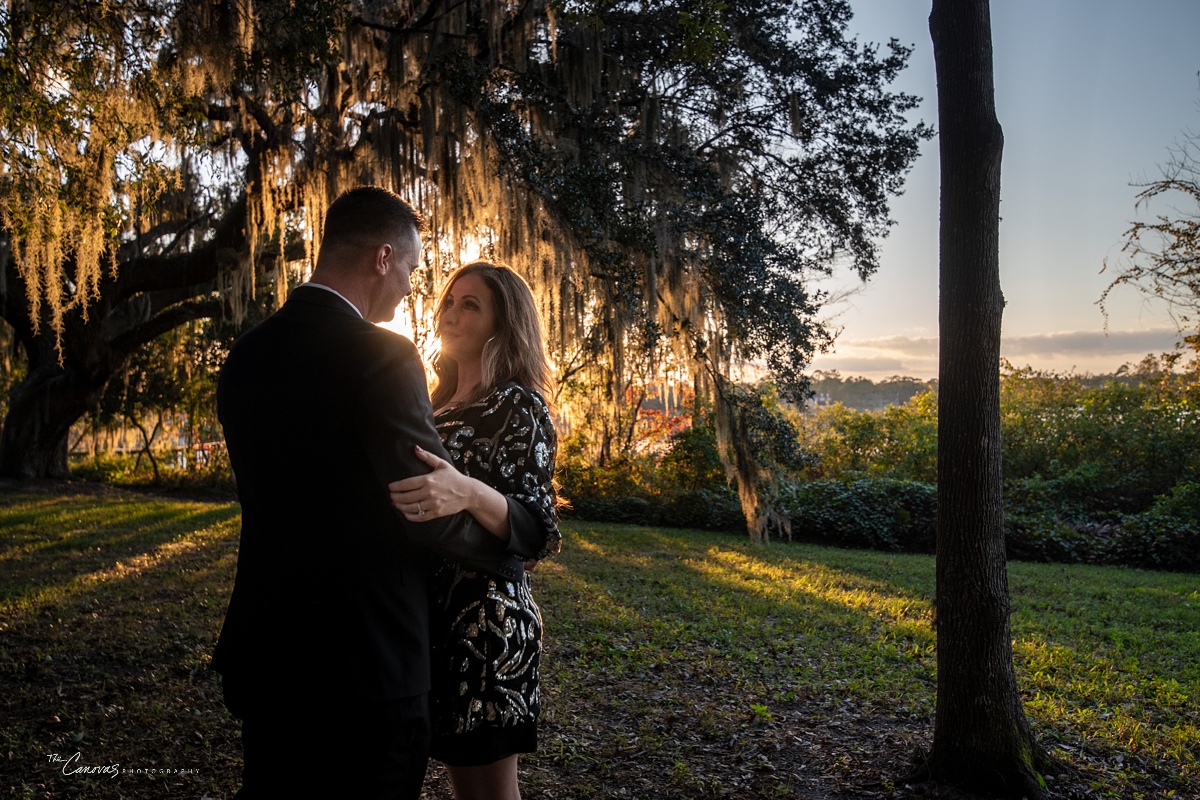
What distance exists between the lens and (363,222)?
5.63 feet

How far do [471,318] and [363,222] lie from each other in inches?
19.2

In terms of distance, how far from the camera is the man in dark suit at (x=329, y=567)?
1476 mm

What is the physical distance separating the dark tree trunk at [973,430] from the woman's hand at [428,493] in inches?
92.3

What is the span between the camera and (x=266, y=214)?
741 centimetres

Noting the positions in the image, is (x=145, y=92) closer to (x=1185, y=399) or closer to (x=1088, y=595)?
(x=1088, y=595)

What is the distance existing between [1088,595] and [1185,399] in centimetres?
669

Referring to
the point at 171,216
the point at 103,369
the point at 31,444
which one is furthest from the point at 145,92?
the point at 31,444

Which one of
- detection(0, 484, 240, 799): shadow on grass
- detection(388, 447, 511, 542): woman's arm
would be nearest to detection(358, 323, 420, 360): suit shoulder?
detection(388, 447, 511, 542): woman's arm

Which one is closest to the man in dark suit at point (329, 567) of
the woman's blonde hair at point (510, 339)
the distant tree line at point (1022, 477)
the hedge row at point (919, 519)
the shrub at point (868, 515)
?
the woman's blonde hair at point (510, 339)

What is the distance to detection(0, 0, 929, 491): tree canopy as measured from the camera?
522 cm

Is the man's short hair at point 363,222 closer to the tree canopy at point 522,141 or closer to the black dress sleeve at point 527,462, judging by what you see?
the black dress sleeve at point 527,462

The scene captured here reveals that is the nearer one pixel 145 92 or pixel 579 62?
pixel 145 92

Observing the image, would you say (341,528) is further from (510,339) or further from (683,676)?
(683,676)

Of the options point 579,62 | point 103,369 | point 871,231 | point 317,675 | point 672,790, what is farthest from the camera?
point 103,369
